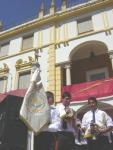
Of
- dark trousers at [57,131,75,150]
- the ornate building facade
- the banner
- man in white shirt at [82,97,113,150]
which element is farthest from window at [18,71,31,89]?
dark trousers at [57,131,75,150]

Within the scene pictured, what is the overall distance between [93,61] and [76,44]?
1.98 m

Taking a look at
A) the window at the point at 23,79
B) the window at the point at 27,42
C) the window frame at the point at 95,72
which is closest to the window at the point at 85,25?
the window frame at the point at 95,72

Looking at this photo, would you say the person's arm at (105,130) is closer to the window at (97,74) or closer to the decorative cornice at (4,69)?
the window at (97,74)

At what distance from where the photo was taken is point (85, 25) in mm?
16125

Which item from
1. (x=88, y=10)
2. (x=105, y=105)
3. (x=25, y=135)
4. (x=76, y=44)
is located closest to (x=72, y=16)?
(x=88, y=10)

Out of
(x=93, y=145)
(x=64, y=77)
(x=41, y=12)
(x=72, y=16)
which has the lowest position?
(x=93, y=145)

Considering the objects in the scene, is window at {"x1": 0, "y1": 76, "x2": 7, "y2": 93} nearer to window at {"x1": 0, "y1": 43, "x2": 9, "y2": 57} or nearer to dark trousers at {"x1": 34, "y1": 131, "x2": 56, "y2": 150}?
window at {"x1": 0, "y1": 43, "x2": 9, "y2": 57}

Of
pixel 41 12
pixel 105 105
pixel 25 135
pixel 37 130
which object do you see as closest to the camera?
Result: pixel 37 130

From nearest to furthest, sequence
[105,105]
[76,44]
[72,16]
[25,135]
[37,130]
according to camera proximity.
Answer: [37,130], [25,135], [105,105], [76,44], [72,16]

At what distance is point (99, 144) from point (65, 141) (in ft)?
2.61

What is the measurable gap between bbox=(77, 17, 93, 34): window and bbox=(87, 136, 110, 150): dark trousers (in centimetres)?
1132

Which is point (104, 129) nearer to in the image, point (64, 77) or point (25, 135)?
point (25, 135)

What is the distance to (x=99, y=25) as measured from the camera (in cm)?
1554

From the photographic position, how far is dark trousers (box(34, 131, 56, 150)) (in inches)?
194
